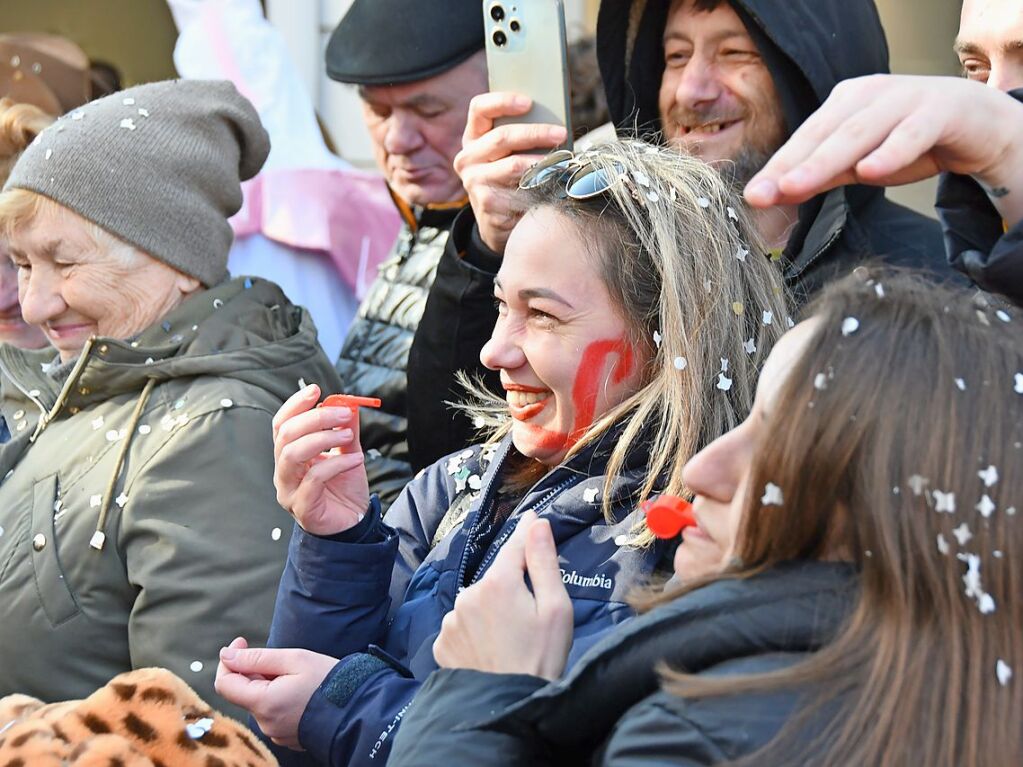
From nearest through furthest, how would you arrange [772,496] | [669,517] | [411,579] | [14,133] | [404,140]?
[772,496] → [669,517] → [411,579] → [404,140] → [14,133]

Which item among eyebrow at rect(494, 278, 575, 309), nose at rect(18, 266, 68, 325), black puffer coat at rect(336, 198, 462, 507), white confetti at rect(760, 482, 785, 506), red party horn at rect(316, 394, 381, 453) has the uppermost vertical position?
white confetti at rect(760, 482, 785, 506)

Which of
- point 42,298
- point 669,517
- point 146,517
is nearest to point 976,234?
point 669,517

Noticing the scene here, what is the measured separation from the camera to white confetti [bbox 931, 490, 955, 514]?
1.44 m

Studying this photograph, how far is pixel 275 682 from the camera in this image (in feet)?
6.87

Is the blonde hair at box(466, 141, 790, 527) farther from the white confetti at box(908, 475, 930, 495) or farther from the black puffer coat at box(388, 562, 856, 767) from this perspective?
the white confetti at box(908, 475, 930, 495)

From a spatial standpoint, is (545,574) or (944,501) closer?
(944,501)

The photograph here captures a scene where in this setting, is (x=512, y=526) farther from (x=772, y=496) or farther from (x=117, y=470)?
(x=117, y=470)

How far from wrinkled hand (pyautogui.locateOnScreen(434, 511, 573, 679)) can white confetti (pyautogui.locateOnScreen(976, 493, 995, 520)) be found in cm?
52

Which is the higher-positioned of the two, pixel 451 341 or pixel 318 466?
pixel 318 466

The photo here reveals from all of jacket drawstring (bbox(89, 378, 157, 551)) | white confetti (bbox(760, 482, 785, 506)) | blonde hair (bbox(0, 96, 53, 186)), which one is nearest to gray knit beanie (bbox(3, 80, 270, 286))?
jacket drawstring (bbox(89, 378, 157, 551))

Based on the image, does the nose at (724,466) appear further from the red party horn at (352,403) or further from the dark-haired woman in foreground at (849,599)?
the red party horn at (352,403)

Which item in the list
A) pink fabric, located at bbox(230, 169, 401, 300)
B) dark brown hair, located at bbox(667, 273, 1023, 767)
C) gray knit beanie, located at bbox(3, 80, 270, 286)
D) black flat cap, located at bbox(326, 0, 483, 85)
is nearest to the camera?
dark brown hair, located at bbox(667, 273, 1023, 767)

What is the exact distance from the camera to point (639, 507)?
211cm

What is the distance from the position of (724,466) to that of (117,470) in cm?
156
